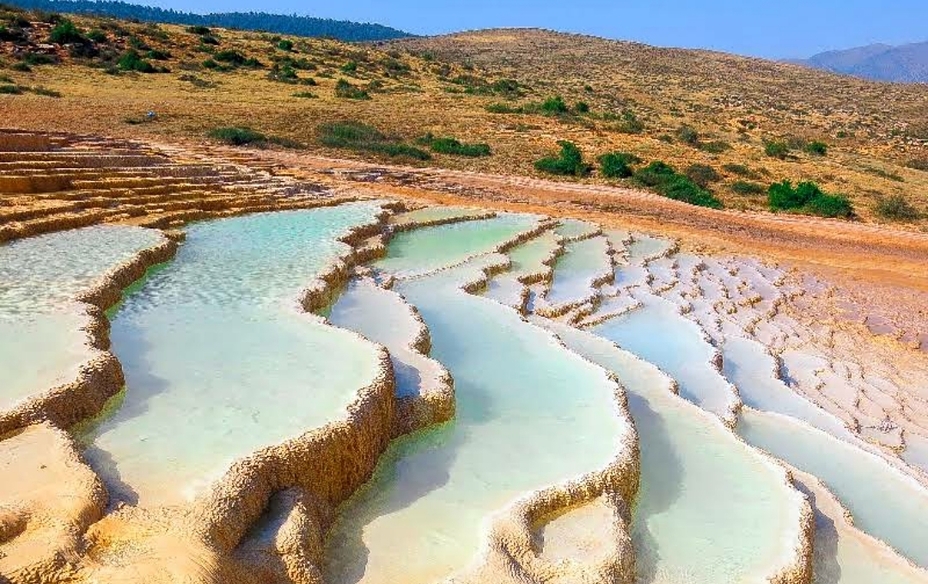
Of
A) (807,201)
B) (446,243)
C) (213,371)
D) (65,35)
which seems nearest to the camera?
(213,371)

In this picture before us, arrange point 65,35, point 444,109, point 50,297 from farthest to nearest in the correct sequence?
point 65,35, point 444,109, point 50,297

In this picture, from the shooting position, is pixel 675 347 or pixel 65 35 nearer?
pixel 675 347

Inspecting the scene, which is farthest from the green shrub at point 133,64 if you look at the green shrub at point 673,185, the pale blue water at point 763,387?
A: the pale blue water at point 763,387

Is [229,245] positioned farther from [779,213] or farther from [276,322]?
[779,213]

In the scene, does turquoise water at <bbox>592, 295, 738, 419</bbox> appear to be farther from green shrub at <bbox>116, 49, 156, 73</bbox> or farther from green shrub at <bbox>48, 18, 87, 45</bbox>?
green shrub at <bbox>48, 18, 87, 45</bbox>

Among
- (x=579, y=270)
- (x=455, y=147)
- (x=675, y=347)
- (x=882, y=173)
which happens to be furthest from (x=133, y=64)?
(x=675, y=347)

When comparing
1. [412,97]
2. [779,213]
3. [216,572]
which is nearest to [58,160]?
[216,572]

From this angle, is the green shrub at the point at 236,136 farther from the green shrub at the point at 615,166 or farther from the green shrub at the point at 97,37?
the green shrub at the point at 97,37

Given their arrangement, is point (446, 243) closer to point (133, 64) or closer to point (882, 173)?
point (882, 173)

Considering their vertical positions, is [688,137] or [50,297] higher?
[50,297]
